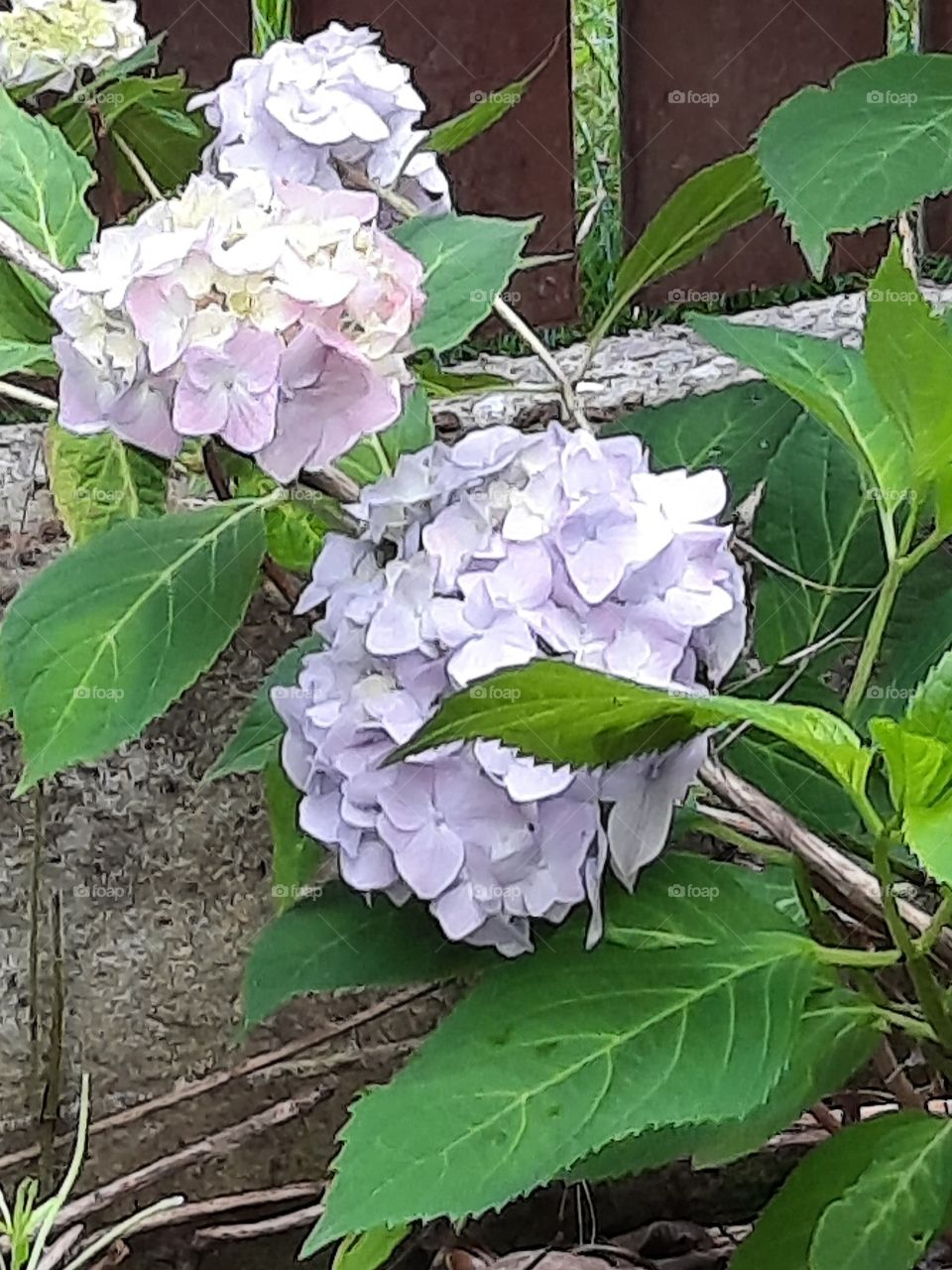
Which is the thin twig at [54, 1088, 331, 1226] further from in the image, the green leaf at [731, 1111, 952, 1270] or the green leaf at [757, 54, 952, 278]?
the green leaf at [757, 54, 952, 278]

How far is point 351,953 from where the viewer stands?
16.6 inches

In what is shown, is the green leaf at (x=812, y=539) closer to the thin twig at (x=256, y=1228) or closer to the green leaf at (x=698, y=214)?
the green leaf at (x=698, y=214)

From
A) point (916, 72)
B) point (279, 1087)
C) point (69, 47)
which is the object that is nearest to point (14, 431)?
point (69, 47)

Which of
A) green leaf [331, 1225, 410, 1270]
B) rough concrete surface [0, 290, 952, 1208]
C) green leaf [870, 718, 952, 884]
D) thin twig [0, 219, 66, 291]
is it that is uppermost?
thin twig [0, 219, 66, 291]

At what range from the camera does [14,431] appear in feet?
2.50

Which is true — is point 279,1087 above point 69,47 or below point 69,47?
below

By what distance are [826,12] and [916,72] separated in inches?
18.7

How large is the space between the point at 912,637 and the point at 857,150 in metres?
0.15

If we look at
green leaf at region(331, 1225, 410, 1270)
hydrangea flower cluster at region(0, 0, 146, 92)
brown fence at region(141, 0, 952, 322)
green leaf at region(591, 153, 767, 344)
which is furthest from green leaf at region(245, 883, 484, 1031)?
brown fence at region(141, 0, 952, 322)

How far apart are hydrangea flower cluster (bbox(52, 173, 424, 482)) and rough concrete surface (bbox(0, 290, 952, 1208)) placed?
29 centimetres

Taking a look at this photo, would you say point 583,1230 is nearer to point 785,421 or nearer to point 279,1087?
point 279,1087

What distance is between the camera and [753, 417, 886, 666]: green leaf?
530mm

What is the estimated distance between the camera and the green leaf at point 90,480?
0.56 metres

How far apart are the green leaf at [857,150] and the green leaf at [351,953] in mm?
199
